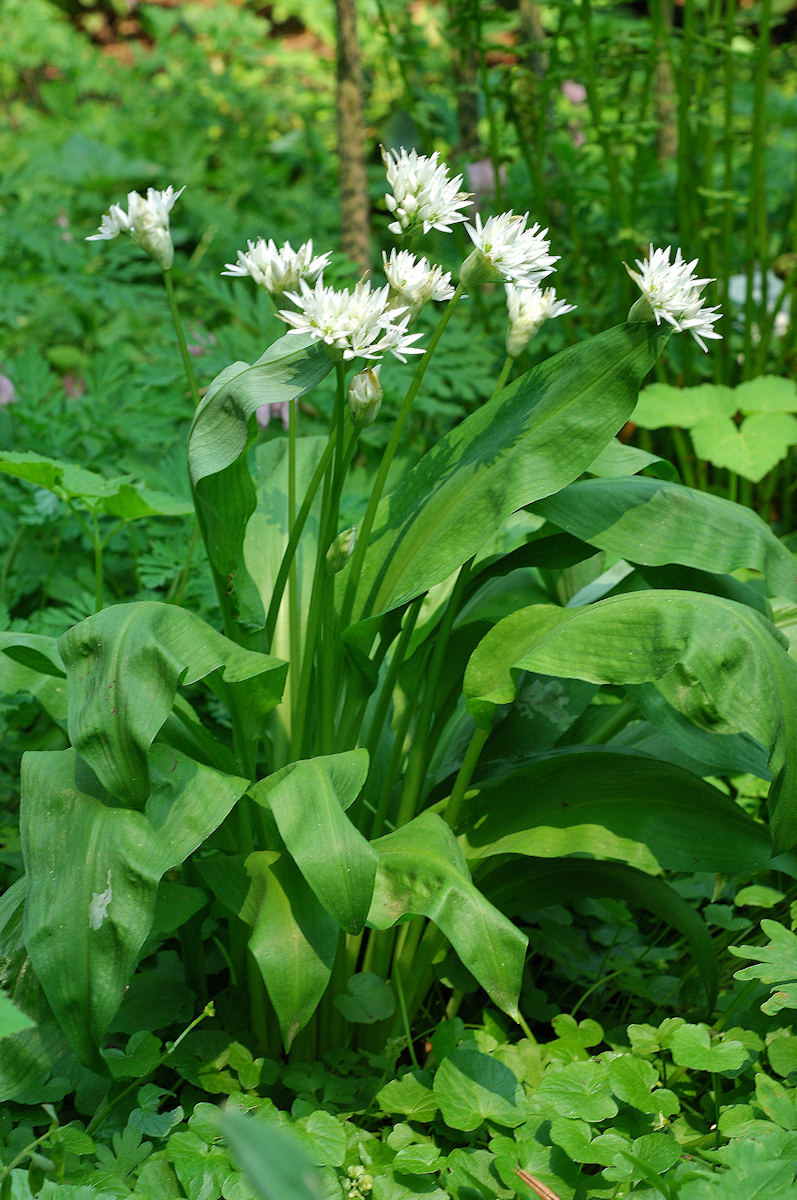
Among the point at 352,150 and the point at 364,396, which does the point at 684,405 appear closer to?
the point at 352,150

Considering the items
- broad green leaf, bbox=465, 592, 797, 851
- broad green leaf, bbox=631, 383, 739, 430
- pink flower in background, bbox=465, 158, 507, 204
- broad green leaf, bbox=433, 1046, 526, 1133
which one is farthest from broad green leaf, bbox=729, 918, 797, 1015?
pink flower in background, bbox=465, 158, 507, 204

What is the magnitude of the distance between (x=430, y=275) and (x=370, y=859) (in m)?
0.64

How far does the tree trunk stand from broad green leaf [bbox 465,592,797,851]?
1825mm

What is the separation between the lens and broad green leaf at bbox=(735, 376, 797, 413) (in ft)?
7.89

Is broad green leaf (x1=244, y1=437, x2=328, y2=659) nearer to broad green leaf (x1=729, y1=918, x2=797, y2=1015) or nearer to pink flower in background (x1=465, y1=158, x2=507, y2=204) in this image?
broad green leaf (x1=729, y1=918, x2=797, y2=1015)

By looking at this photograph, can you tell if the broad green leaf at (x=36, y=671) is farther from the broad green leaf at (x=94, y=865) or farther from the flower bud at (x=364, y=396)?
the flower bud at (x=364, y=396)

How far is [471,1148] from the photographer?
1.18m

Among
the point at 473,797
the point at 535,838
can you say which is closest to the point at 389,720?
the point at 473,797

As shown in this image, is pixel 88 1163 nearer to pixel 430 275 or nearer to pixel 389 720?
pixel 389 720

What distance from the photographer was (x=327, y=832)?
104cm

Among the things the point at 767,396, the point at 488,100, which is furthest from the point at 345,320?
the point at 488,100

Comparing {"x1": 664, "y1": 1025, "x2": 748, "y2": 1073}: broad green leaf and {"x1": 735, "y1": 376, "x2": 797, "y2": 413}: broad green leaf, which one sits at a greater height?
{"x1": 735, "y1": 376, "x2": 797, "y2": 413}: broad green leaf

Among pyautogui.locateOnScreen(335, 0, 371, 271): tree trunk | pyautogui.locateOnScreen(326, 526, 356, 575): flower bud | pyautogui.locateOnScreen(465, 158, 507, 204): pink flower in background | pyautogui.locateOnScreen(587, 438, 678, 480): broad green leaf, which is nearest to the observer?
pyautogui.locateOnScreen(326, 526, 356, 575): flower bud

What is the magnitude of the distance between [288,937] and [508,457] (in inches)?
24.0
